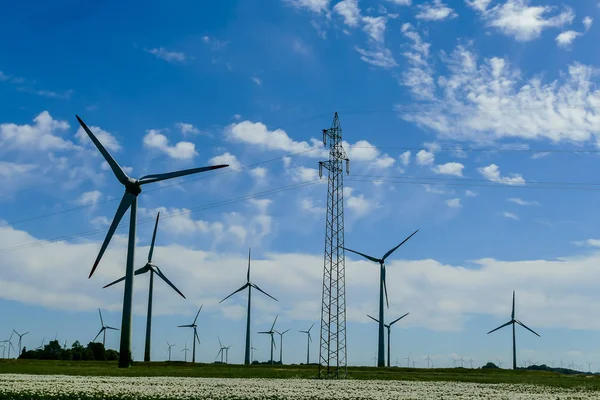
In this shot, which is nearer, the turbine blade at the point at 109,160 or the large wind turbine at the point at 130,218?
the large wind turbine at the point at 130,218

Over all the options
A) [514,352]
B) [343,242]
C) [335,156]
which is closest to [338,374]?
[343,242]

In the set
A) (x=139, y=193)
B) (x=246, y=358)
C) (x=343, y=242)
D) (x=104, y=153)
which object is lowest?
(x=246, y=358)

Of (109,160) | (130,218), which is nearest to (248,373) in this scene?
(130,218)

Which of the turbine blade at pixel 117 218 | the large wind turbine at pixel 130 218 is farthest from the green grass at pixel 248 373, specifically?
the turbine blade at pixel 117 218

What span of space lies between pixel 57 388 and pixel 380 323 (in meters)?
93.2

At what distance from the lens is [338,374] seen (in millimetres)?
73875

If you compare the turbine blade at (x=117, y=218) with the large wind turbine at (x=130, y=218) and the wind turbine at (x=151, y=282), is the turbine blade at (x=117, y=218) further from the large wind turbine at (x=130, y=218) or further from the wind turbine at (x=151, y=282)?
the wind turbine at (x=151, y=282)

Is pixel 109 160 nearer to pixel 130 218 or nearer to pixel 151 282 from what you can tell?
pixel 130 218

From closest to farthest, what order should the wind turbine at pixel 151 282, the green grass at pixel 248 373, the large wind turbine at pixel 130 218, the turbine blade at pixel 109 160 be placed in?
the green grass at pixel 248 373 < the large wind turbine at pixel 130 218 < the turbine blade at pixel 109 160 < the wind turbine at pixel 151 282

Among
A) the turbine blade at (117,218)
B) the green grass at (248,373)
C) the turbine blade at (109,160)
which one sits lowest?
the green grass at (248,373)

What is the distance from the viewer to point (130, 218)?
91.9m

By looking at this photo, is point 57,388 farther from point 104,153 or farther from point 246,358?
point 246,358

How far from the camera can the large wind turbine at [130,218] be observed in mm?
83500

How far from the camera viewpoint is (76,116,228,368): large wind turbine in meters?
83.5
